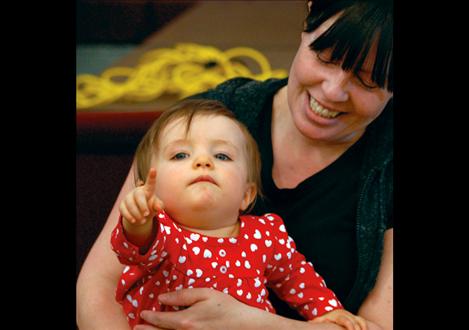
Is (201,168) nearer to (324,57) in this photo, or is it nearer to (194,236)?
(194,236)

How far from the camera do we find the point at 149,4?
2080mm

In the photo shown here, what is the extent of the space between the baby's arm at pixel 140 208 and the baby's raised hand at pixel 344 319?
1.15ft

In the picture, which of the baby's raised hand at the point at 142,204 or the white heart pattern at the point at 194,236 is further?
the white heart pattern at the point at 194,236

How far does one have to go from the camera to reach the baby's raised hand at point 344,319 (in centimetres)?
105

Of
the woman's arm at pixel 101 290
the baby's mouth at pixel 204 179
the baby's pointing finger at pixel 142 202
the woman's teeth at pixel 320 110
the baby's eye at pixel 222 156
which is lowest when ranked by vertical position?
the woman's arm at pixel 101 290

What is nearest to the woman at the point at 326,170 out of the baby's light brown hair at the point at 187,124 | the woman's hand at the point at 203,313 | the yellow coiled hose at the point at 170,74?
the woman's hand at the point at 203,313

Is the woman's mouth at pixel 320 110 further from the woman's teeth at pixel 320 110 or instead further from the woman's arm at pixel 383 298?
the woman's arm at pixel 383 298

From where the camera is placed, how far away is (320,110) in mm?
1128

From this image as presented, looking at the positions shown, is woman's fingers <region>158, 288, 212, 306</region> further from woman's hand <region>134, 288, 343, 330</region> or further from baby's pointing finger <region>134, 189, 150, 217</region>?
baby's pointing finger <region>134, 189, 150, 217</region>

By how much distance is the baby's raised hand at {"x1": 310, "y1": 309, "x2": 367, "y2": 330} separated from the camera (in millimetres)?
1054

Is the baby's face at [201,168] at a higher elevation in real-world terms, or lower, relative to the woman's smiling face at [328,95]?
lower

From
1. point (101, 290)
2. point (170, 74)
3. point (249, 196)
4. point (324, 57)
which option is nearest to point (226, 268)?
point (249, 196)

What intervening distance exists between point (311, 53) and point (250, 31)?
98cm

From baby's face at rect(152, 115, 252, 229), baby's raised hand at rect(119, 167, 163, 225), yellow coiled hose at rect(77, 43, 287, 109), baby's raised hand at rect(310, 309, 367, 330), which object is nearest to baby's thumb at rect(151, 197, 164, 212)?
baby's raised hand at rect(119, 167, 163, 225)
